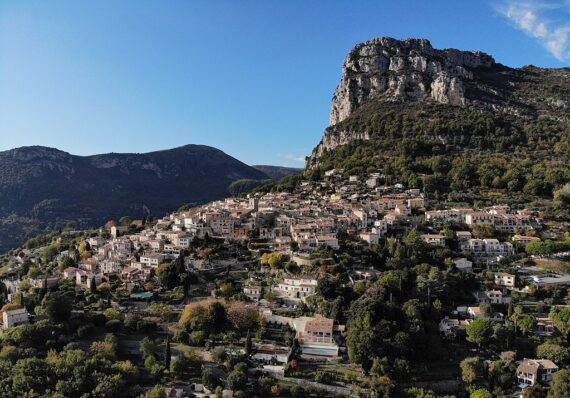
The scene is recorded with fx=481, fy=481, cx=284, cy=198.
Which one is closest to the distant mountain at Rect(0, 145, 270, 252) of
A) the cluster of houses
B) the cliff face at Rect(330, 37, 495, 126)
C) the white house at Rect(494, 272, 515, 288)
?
the cliff face at Rect(330, 37, 495, 126)

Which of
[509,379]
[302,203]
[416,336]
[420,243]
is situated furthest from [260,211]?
[509,379]

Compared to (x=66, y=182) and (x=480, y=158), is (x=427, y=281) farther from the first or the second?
(x=66, y=182)

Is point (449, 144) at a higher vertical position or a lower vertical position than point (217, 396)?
higher

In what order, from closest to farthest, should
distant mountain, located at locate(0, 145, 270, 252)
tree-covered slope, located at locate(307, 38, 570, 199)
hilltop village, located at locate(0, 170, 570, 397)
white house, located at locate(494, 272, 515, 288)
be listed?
→ 1. hilltop village, located at locate(0, 170, 570, 397)
2. white house, located at locate(494, 272, 515, 288)
3. tree-covered slope, located at locate(307, 38, 570, 199)
4. distant mountain, located at locate(0, 145, 270, 252)

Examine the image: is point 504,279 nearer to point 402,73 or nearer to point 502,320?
point 502,320

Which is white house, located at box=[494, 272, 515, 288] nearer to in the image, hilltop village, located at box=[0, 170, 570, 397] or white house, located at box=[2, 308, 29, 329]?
hilltop village, located at box=[0, 170, 570, 397]

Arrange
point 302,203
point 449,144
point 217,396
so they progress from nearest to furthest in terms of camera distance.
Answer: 1. point 217,396
2. point 302,203
3. point 449,144

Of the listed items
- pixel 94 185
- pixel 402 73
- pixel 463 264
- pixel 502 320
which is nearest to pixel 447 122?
pixel 402 73

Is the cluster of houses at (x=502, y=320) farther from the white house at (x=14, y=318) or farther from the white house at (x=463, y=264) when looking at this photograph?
the white house at (x=14, y=318)
